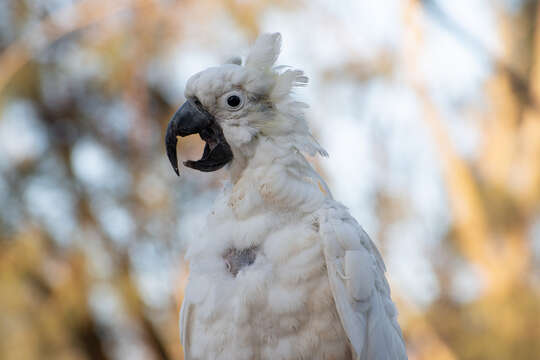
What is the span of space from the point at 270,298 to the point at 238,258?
16 cm

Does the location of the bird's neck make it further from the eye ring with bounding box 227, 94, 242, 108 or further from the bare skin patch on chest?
the bare skin patch on chest

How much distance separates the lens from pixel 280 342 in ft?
4.16

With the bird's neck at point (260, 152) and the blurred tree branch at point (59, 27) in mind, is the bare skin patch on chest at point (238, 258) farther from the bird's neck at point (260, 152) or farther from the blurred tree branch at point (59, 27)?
the blurred tree branch at point (59, 27)

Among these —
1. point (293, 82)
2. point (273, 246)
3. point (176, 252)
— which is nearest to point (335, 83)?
point (176, 252)

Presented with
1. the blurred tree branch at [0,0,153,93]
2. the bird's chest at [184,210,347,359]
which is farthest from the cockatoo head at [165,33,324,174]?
the blurred tree branch at [0,0,153,93]

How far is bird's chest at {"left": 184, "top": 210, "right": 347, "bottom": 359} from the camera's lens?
1.26m

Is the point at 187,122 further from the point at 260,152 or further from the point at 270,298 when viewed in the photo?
the point at 270,298

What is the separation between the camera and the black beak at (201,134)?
1440 mm

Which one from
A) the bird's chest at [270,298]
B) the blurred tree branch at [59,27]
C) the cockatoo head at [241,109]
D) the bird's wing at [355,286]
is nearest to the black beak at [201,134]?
A: the cockatoo head at [241,109]

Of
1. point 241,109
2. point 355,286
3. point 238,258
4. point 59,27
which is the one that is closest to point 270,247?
point 238,258

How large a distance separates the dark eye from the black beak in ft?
0.25

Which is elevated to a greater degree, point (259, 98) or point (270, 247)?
point (259, 98)

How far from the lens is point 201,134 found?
58.7 inches

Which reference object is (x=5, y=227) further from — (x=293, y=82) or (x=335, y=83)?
(x=293, y=82)
